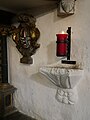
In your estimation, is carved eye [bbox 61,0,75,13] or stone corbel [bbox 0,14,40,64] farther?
stone corbel [bbox 0,14,40,64]

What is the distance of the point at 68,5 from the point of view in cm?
108

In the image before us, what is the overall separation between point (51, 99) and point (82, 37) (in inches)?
22.0

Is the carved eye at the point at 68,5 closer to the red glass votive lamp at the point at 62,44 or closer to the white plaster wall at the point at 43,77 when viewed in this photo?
the white plaster wall at the point at 43,77

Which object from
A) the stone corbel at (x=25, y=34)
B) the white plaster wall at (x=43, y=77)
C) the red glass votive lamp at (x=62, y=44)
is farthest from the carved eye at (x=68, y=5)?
the stone corbel at (x=25, y=34)

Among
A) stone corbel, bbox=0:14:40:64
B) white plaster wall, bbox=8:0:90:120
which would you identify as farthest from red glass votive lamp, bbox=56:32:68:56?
stone corbel, bbox=0:14:40:64

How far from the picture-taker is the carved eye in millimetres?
1074

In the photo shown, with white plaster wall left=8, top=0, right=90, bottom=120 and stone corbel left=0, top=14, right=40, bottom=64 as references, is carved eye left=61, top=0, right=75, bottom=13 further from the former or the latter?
stone corbel left=0, top=14, right=40, bottom=64

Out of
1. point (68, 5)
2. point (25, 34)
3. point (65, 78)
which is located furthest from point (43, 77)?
point (68, 5)

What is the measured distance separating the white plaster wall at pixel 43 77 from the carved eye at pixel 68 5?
5 centimetres

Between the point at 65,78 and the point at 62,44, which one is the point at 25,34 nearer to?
the point at 62,44

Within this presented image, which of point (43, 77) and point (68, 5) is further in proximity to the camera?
point (43, 77)

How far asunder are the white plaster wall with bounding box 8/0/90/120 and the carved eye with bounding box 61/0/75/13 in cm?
5

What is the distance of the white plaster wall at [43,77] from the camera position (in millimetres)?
1100

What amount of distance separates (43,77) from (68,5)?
60 centimetres
